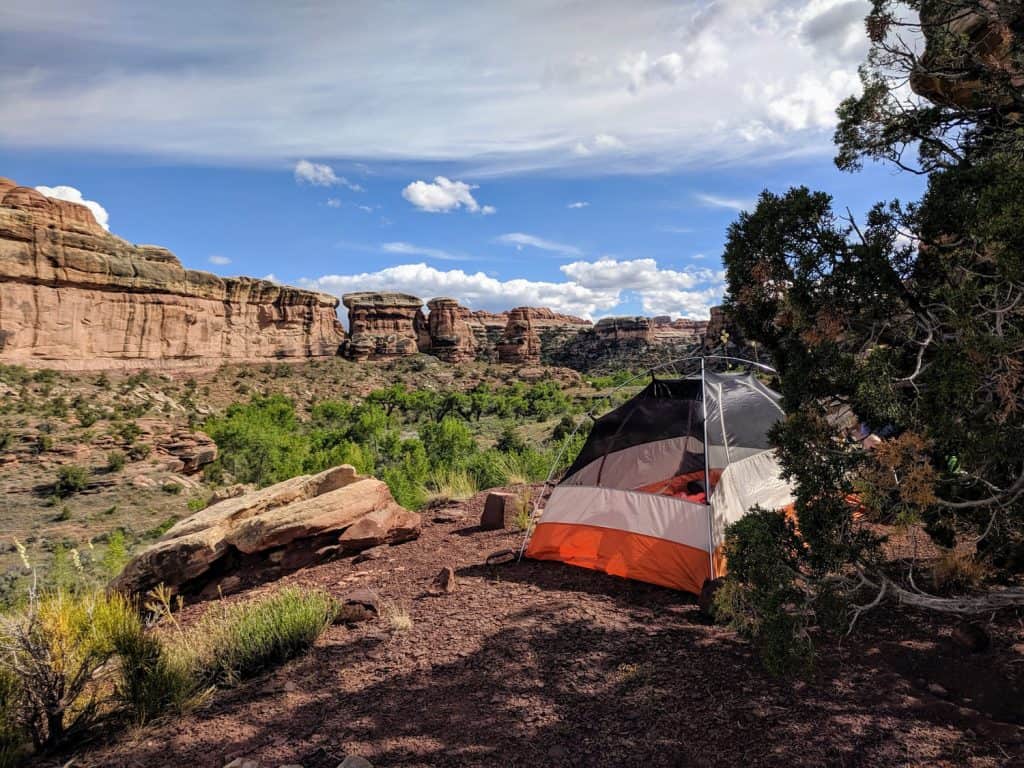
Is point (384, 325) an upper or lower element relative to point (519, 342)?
upper

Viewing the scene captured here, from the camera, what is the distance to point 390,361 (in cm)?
7069

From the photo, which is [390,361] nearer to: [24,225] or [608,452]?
[24,225]

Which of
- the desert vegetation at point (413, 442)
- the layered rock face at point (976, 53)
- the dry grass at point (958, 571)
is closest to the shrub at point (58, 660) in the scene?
the desert vegetation at point (413, 442)

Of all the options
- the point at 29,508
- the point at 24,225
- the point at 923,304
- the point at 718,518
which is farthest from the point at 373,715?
the point at 24,225

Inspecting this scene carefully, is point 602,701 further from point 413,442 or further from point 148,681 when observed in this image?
point 413,442

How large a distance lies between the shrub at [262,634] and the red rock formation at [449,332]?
76245 millimetres

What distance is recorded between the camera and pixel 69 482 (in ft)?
66.6

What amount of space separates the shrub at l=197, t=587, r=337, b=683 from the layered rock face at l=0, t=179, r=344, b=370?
4495 cm

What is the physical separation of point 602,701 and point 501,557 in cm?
304

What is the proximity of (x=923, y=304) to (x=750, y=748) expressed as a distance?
2.80 m

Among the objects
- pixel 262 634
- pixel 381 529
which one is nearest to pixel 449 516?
pixel 381 529

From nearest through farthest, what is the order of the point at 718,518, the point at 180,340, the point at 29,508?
the point at 718,518 → the point at 29,508 → the point at 180,340

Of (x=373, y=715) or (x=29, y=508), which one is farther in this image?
(x=29, y=508)

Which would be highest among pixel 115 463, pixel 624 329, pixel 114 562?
pixel 624 329
